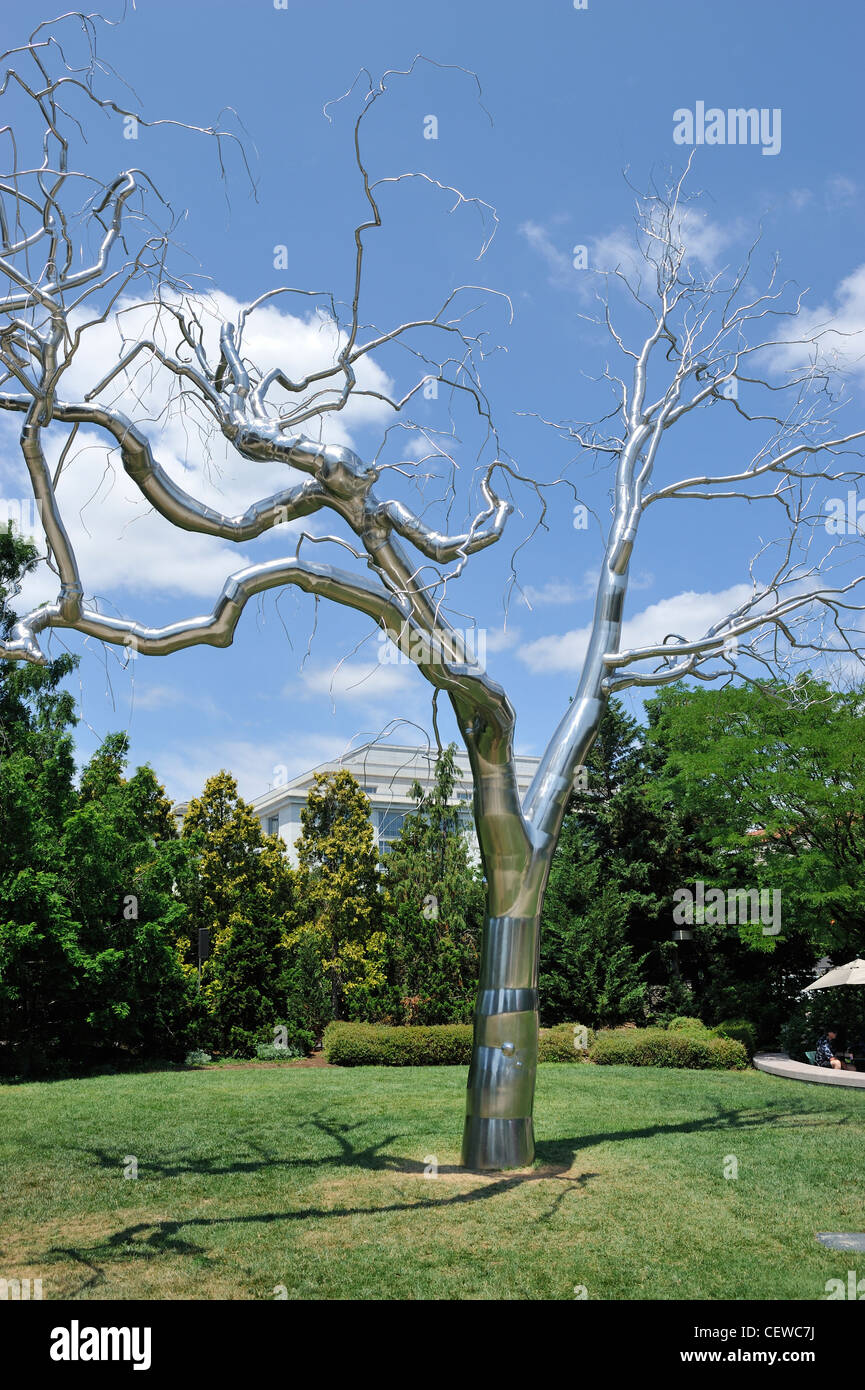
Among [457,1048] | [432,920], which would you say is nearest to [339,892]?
[432,920]

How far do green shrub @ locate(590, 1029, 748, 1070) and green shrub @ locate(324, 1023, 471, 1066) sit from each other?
2.76 metres

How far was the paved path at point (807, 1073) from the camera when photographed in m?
16.3

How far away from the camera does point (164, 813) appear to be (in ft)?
72.1

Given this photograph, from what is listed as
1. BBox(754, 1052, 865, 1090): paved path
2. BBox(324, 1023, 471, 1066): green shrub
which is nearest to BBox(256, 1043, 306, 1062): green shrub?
BBox(324, 1023, 471, 1066): green shrub

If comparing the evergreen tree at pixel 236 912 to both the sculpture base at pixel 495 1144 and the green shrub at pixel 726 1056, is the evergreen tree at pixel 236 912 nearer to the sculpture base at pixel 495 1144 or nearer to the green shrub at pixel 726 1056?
the green shrub at pixel 726 1056

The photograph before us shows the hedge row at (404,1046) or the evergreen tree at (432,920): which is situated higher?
the evergreen tree at (432,920)

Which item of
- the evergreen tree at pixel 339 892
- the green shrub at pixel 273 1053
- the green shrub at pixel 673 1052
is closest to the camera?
the green shrub at pixel 673 1052

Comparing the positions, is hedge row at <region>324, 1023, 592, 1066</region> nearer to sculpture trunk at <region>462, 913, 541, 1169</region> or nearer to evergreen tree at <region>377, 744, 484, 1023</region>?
evergreen tree at <region>377, 744, 484, 1023</region>

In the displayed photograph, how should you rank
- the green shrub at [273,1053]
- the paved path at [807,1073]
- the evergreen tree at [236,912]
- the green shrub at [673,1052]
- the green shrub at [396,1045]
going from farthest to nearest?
the evergreen tree at [236,912]
the green shrub at [273,1053]
the green shrub at [673,1052]
the green shrub at [396,1045]
the paved path at [807,1073]

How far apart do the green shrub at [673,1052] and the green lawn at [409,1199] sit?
16.4ft

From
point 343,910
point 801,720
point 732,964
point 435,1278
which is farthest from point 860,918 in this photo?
point 435,1278

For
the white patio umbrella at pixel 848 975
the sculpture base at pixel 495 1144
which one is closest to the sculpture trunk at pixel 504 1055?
the sculpture base at pixel 495 1144

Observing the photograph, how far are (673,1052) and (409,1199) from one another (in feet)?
38.8
